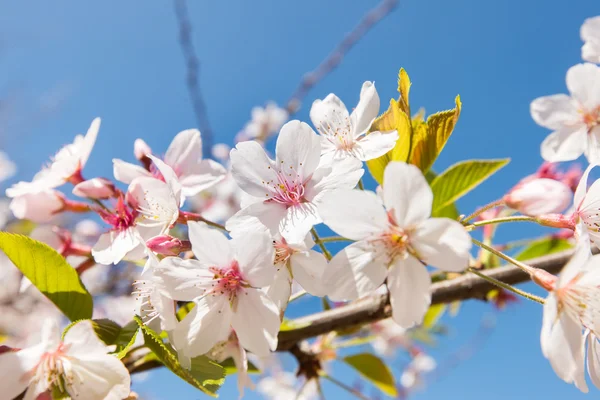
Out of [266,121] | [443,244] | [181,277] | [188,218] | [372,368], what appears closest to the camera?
[443,244]

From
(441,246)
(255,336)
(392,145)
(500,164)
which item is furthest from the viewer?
(500,164)

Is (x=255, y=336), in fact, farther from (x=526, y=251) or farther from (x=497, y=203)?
(x=526, y=251)

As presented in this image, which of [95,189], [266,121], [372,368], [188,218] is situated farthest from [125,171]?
[266,121]

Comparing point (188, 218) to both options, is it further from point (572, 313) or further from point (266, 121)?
point (266, 121)

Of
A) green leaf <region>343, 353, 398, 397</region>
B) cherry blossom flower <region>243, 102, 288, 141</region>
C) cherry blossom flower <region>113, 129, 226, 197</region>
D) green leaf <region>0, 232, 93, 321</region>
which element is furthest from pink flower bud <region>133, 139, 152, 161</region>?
cherry blossom flower <region>243, 102, 288, 141</region>

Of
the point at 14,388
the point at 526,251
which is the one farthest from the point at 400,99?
the point at 526,251

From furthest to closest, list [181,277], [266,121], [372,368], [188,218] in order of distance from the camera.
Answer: [266,121] → [372,368] → [188,218] → [181,277]
